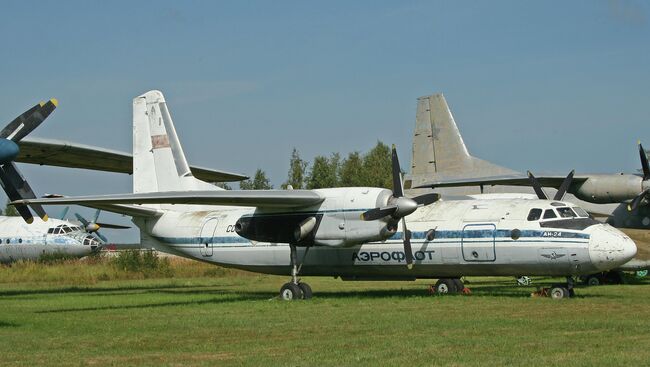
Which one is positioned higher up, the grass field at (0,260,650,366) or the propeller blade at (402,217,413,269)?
the propeller blade at (402,217,413,269)

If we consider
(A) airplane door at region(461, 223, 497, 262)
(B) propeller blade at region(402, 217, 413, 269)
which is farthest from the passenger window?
(B) propeller blade at region(402, 217, 413, 269)

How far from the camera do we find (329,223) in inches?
881

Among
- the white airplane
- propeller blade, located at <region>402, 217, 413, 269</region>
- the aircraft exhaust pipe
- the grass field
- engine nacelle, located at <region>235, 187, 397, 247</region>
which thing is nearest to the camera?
the grass field

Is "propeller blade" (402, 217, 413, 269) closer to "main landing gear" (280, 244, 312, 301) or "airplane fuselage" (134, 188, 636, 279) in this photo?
"airplane fuselage" (134, 188, 636, 279)

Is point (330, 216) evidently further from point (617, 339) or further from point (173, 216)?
point (617, 339)

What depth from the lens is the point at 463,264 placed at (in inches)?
872

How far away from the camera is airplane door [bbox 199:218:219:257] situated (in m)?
25.5

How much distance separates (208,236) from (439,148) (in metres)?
14.6

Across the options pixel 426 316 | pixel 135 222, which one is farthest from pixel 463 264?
pixel 135 222

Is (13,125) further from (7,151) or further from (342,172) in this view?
(342,172)

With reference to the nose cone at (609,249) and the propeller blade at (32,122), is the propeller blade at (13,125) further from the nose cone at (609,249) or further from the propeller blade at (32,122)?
the nose cone at (609,249)

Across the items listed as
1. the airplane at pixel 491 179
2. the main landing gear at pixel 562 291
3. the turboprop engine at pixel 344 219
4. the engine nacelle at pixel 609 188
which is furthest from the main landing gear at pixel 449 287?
the engine nacelle at pixel 609 188

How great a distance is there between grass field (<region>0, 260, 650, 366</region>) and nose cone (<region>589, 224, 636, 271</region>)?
3.01 ft

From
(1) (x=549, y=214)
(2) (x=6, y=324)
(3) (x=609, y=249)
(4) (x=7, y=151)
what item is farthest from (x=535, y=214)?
(4) (x=7, y=151)
